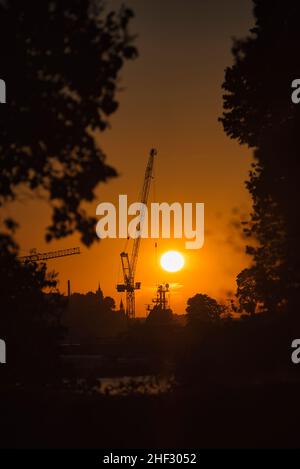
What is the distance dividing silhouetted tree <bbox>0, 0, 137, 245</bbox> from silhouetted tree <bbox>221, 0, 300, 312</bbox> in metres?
15.7

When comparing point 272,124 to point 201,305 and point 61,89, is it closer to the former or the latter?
point 61,89

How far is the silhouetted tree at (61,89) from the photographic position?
59.0 feet

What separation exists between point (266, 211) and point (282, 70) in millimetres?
5966

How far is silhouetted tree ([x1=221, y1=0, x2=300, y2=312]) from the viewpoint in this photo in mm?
32875

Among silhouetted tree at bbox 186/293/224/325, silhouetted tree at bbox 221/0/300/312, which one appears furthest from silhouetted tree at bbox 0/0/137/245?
silhouetted tree at bbox 186/293/224/325

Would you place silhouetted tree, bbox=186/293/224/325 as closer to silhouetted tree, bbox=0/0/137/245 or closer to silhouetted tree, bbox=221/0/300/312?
silhouetted tree, bbox=221/0/300/312

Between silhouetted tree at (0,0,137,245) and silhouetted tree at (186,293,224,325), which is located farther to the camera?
silhouetted tree at (186,293,224,325)

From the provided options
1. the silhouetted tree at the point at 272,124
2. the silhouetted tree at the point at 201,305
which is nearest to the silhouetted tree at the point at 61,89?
the silhouetted tree at the point at 272,124

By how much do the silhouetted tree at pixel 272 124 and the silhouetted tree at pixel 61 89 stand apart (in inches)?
618

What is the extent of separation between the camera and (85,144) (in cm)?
1817

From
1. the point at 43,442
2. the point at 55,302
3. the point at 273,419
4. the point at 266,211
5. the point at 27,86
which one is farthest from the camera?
the point at 55,302

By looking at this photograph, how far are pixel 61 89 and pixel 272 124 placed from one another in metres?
17.0
